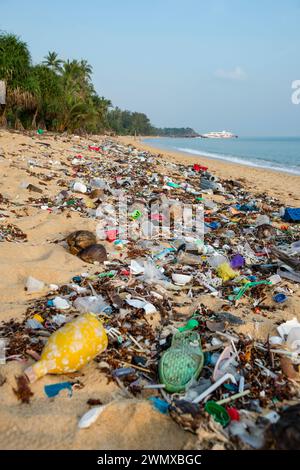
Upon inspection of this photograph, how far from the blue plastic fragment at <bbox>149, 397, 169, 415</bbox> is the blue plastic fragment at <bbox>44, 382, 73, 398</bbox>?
0.41 m

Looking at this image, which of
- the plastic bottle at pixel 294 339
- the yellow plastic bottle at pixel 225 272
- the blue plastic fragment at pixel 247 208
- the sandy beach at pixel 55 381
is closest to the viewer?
the sandy beach at pixel 55 381

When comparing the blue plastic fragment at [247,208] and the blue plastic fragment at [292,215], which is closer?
the blue plastic fragment at [292,215]

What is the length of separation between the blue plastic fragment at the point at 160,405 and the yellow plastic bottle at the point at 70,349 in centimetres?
44

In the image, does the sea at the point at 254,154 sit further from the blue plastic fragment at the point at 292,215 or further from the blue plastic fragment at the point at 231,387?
the blue plastic fragment at the point at 231,387

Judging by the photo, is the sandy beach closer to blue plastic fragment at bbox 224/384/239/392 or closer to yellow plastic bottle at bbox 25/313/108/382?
A: yellow plastic bottle at bbox 25/313/108/382

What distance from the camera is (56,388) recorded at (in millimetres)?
1842

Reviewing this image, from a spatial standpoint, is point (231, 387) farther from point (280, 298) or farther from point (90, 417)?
point (280, 298)

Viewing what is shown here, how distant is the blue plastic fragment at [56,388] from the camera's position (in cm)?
181

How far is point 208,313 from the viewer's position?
8.73 feet

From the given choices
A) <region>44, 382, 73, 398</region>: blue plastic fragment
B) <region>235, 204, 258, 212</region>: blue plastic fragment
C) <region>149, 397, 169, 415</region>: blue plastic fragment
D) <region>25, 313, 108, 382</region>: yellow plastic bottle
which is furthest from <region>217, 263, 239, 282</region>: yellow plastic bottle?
<region>235, 204, 258, 212</region>: blue plastic fragment

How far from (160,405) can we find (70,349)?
550mm

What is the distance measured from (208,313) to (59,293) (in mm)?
1163

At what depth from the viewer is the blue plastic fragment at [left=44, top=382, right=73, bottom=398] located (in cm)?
181

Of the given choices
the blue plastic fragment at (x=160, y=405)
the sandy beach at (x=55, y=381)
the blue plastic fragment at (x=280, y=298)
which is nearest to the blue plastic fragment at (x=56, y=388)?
the sandy beach at (x=55, y=381)
